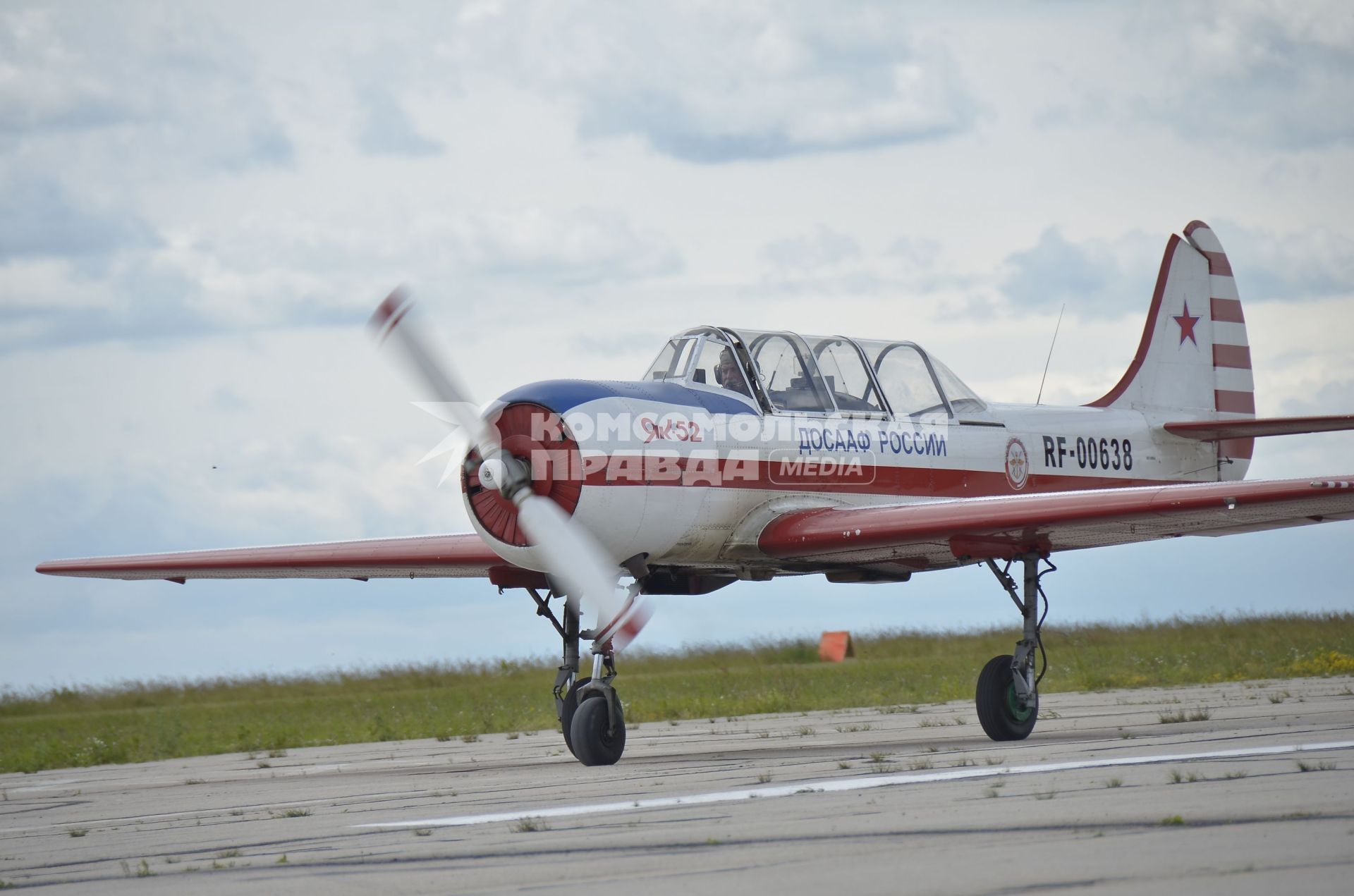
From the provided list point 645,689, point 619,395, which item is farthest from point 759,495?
point 645,689

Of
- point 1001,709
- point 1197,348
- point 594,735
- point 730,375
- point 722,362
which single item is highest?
point 1197,348

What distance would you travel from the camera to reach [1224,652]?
80.6ft

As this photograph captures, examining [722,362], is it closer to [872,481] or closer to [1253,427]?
[872,481]

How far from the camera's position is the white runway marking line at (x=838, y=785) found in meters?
8.45

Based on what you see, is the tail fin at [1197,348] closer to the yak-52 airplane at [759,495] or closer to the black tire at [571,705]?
the yak-52 airplane at [759,495]

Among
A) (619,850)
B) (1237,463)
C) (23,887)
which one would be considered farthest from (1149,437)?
(23,887)

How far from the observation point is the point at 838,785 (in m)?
8.98

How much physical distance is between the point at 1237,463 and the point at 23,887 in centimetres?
1487

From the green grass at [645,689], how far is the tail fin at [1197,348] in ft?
13.5

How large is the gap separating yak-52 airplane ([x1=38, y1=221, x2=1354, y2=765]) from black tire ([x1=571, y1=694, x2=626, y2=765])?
0.01m

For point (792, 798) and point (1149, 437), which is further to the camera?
point (1149, 437)

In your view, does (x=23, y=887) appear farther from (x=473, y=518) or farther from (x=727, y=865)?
(x=473, y=518)

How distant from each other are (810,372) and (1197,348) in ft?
24.5

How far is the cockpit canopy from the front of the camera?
13070 mm
